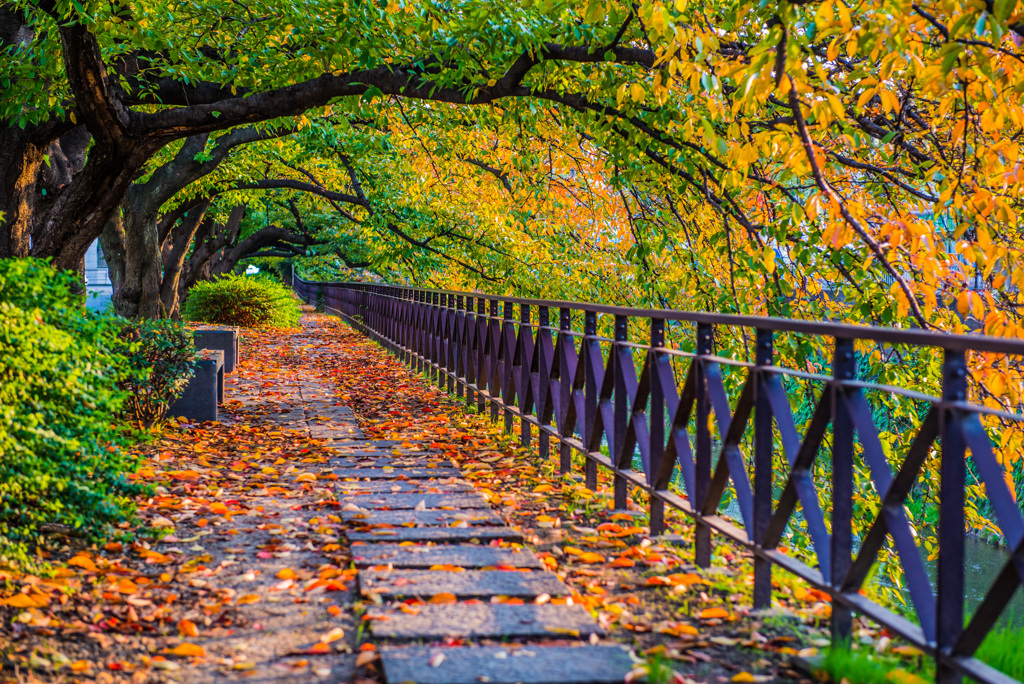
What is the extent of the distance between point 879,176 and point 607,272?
779cm

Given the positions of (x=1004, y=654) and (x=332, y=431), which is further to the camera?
(x=332, y=431)

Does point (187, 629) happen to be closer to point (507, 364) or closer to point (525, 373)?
point (525, 373)

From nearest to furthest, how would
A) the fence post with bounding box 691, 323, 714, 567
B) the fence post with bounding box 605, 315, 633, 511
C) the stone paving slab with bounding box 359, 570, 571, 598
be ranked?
the stone paving slab with bounding box 359, 570, 571, 598
the fence post with bounding box 691, 323, 714, 567
the fence post with bounding box 605, 315, 633, 511

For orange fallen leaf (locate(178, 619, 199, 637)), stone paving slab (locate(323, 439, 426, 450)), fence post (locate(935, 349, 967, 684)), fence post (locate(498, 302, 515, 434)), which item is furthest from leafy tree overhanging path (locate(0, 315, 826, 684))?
fence post (locate(498, 302, 515, 434))

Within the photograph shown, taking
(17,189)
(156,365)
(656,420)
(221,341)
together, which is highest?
(17,189)

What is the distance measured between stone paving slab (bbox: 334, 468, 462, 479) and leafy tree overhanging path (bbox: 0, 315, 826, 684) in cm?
2

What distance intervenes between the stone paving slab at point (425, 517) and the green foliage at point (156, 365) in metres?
3.13

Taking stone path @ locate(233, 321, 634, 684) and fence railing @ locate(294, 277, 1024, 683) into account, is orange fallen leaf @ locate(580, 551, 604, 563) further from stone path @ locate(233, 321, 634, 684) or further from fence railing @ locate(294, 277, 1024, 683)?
fence railing @ locate(294, 277, 1024, 683)

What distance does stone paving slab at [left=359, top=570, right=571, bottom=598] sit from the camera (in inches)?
158

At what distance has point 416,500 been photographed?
5797 mm

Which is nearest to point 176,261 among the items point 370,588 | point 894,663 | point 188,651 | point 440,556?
point 440,556

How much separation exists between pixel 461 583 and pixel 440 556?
0.45 meters

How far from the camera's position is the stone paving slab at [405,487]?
19.8 ft

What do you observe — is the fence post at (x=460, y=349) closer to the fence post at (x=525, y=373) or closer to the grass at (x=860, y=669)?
the fence post at (x=525, y=373)
